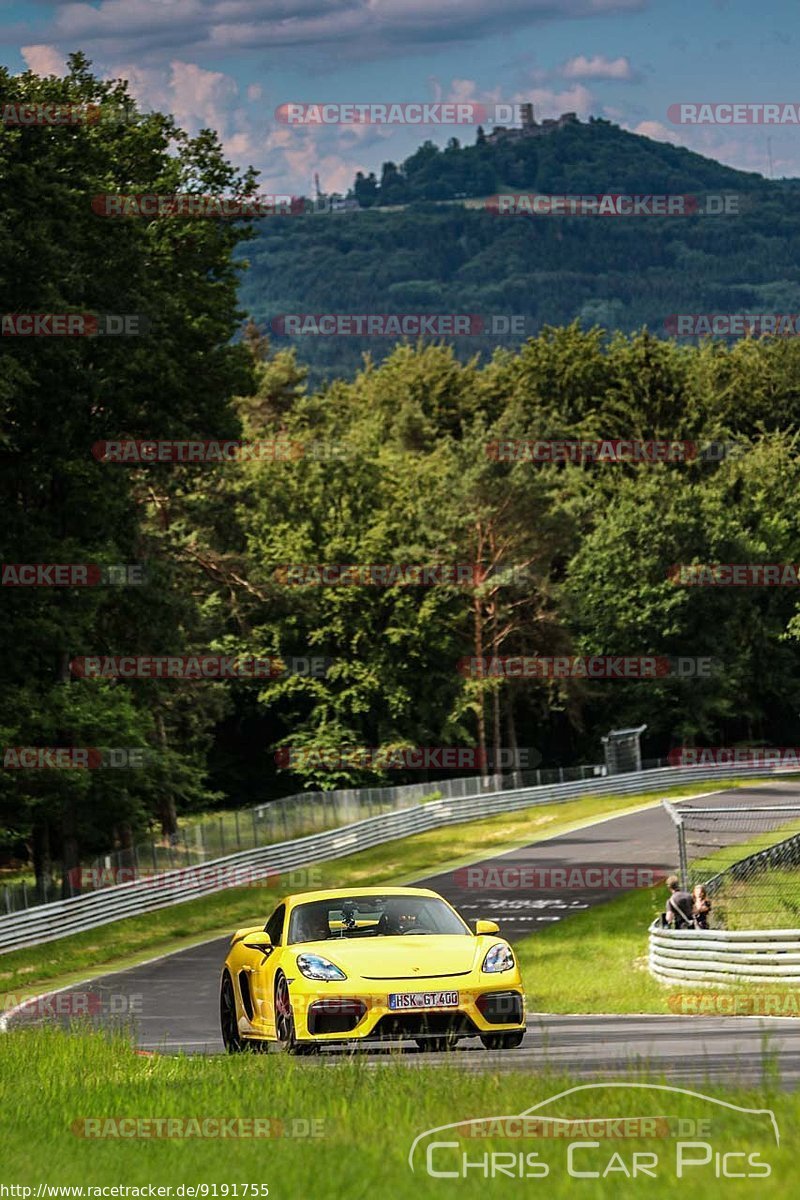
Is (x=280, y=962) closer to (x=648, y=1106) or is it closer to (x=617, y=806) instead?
(x=648, y=1106)

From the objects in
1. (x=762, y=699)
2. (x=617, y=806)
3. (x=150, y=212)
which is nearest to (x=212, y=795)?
(x=617, y=806)

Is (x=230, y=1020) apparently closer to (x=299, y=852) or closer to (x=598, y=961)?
(x=598, y=961)

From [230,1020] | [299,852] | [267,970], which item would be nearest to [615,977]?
[230,1020]

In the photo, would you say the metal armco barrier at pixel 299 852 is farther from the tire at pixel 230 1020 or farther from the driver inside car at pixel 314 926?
the driver inside car at pixel 314 926

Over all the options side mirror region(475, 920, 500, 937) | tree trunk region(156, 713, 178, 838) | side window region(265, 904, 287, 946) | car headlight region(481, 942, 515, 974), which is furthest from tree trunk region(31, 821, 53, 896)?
car headlight region(481, 942, 515, 974)

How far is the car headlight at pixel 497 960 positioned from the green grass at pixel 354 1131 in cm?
243

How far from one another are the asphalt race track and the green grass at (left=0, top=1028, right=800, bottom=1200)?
929 millimetres

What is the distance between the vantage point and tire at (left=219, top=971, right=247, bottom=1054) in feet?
48.3

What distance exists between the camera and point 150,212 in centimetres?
4253

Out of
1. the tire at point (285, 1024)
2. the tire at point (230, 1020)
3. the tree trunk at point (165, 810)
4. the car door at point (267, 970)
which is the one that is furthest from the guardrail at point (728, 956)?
the tree trunk at point (165, 810)

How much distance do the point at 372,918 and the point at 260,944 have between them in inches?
35.9

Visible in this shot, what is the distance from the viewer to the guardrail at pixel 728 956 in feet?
73.2

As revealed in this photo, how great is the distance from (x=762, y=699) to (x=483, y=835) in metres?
38.1

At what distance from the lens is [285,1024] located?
13.1 m
